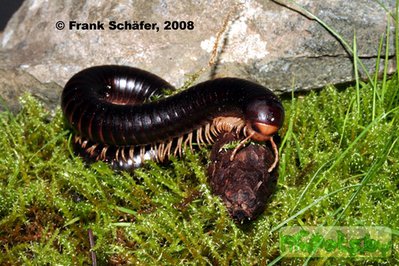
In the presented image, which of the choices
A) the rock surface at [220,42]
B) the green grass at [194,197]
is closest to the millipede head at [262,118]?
the green grass at [194,197]

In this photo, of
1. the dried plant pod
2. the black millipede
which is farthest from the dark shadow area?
the dried plant pod

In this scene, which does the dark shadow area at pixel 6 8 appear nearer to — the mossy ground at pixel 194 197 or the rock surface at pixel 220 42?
the rock surface at pixel 220 42

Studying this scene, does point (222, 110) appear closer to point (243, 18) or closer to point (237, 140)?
point (237, 140)

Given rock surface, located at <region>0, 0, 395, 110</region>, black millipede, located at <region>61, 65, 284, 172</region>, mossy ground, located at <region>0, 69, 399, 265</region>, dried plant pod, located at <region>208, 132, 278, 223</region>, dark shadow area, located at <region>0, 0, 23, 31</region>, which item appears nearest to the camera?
dried plant pod, located at <region>208, 132, 278, 223</region>

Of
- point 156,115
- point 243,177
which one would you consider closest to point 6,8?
point 156,115

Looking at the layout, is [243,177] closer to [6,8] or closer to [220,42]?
[220,42]

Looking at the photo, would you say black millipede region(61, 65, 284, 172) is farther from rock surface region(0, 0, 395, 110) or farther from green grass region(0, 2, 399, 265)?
rock surface region(0, 0, 395, 110)
